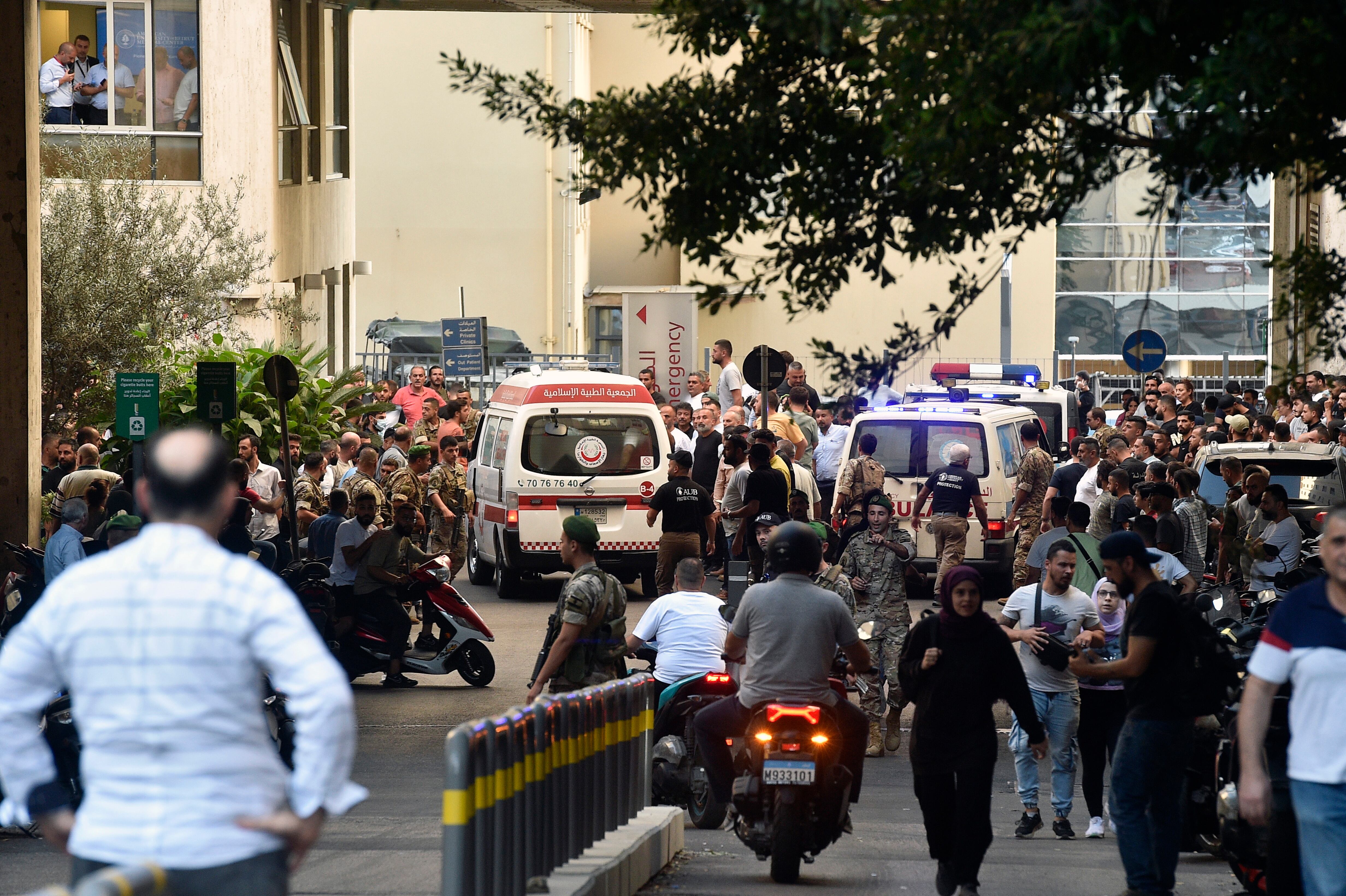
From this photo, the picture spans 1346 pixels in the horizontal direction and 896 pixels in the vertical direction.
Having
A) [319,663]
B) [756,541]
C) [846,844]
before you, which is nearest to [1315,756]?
[319,663]

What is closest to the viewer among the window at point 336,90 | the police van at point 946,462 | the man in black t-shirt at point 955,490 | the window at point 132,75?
the man in black t-shirt at point 955,490

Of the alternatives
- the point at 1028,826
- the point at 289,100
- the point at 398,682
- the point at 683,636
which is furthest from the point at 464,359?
the point at 1028,826

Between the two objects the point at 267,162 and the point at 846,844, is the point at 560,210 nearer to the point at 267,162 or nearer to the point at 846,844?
the point at 267,162

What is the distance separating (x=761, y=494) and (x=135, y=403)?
535 centimetres

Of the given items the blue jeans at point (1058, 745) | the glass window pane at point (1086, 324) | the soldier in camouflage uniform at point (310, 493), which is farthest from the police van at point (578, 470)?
the glass window pane at point (1086, 324)

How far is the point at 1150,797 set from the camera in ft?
23.9

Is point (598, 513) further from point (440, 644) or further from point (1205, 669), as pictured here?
point (1205, 669)

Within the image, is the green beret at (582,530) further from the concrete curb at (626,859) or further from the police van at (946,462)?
the police van at (946,462)

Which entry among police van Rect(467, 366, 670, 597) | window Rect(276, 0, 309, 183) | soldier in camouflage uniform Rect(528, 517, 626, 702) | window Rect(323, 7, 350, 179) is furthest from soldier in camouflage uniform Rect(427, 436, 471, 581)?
window Rect(323, 7, 350, 179)

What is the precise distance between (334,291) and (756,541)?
826 inches

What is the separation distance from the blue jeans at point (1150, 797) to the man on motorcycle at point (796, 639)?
126 cm

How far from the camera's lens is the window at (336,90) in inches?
1312

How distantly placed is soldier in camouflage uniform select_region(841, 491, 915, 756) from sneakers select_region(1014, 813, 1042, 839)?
87.1 inches

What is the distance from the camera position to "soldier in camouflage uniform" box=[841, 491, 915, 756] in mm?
12156
